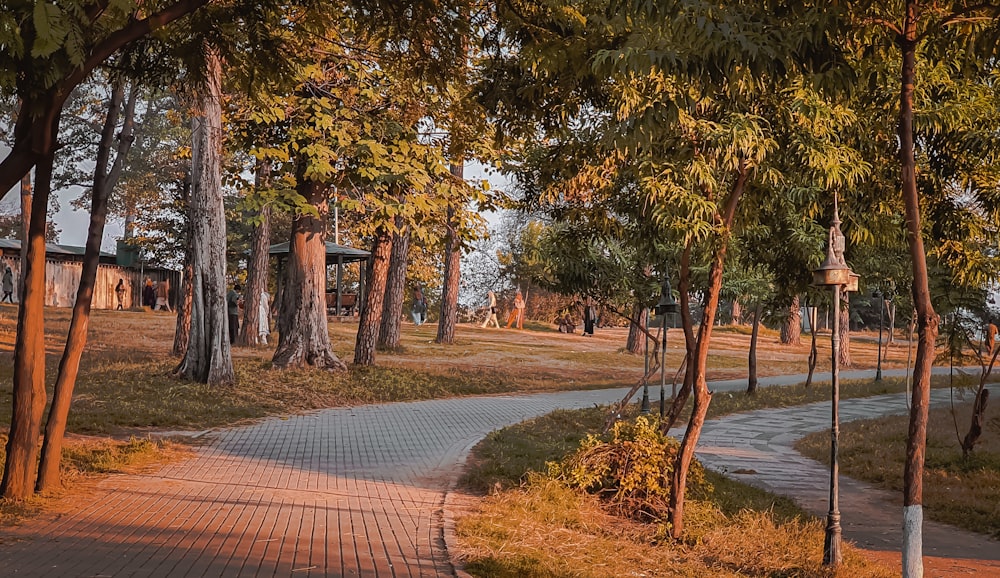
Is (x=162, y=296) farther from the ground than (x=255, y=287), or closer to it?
closer to it

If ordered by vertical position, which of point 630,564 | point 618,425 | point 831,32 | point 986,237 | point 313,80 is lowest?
point 630,564

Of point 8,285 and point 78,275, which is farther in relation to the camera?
point 78,275

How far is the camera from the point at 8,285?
1511 inches

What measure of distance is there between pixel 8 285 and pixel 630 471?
1413 inches

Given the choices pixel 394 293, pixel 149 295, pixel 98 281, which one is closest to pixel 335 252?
pixel 394 293

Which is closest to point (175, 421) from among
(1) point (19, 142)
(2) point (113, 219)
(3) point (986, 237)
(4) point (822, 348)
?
(1) point (19, 142)

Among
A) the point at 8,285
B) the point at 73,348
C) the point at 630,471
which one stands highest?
the point at 8,285

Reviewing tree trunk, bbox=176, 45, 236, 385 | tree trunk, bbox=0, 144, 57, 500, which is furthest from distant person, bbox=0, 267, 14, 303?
tree trunk, bbox=0, 144, 57, 500

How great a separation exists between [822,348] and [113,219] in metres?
35.6

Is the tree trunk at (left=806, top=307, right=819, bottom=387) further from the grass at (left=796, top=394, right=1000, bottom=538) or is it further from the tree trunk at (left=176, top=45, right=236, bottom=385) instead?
the tree trunk at (left=176, top=45, right=236, bottom=385)

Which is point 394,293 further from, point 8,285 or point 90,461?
point 8,285

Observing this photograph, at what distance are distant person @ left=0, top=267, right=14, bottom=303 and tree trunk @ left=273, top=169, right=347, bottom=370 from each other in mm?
22259

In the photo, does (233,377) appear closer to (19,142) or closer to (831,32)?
(19,142)

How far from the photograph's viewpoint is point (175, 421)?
44.8 feet
